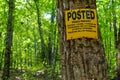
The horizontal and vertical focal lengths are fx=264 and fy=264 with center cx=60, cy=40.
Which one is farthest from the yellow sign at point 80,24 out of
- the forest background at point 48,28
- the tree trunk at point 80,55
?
the forest background at point 48,28

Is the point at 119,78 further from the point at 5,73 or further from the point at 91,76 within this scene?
the point at 5,73

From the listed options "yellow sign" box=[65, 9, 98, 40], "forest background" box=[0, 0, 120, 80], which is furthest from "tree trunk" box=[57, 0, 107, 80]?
"forest background" box=[0, 0, 120, 80]

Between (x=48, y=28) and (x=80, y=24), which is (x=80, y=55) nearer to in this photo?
(x=80, y=24)

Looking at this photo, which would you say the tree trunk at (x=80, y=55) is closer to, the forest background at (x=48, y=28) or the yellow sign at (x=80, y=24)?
the yellow sign at (x=80, y=24)

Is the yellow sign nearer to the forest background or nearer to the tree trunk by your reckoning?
the tree trunk

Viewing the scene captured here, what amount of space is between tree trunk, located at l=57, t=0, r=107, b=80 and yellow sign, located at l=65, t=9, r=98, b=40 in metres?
0.05

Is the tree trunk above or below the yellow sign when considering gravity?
below

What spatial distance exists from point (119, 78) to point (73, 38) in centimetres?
582

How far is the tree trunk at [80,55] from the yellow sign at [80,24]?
0.05 m

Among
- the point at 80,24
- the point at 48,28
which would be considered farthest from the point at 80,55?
the point at 48,28

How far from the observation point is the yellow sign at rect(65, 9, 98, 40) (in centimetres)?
274

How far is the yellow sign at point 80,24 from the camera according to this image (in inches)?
108

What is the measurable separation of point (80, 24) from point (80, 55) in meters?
0.32

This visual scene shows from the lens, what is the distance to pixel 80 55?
2.71 meters
